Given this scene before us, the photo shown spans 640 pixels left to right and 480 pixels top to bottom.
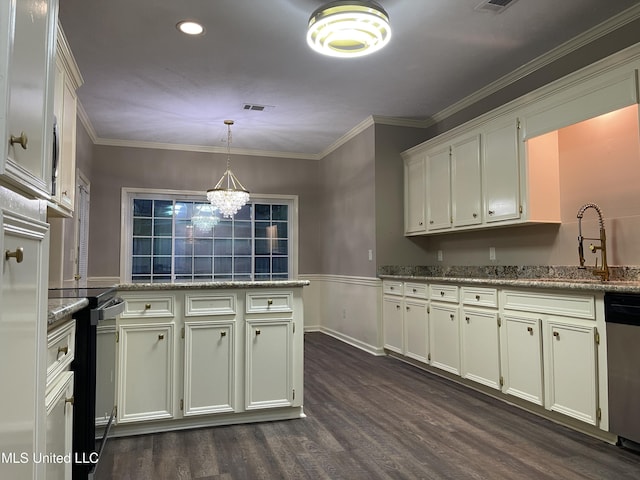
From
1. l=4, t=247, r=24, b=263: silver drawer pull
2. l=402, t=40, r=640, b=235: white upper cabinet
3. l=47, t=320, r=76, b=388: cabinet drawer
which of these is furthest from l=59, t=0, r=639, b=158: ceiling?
l=4, t=247, r=24, b=263: silver drawer pull

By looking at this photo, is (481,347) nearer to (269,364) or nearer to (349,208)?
(269,364)

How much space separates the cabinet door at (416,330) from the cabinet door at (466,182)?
89 cm

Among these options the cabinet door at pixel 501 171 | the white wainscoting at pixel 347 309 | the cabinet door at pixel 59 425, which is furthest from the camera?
the white wainscoting at pixel 347 309

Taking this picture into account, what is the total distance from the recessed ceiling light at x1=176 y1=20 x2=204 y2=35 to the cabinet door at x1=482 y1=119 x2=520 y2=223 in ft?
8.13

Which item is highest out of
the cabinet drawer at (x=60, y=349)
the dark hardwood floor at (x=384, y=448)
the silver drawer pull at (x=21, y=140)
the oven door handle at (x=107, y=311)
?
the silver drawer pull at (x=21, y=140)

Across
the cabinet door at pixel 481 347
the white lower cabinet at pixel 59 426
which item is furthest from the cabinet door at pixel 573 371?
the white lower cabinet at pixel 59 426

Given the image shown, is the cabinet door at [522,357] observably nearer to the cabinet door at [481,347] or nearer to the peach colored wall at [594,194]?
the cabinet door at [481,347]

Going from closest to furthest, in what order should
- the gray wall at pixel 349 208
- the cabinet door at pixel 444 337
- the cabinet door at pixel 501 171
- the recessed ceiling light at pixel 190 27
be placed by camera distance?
the recessed ceiling light at pixel 190 27
the cabinet door at pixel 501 171
the cabinet door at pixel 444 337
the gray wall at pixel 349 208

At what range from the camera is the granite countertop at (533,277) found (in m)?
2.70

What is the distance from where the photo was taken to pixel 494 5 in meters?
3.00

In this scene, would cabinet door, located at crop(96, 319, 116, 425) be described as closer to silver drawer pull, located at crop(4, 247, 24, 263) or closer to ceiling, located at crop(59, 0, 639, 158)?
silver drawer pull, located at crop(4, 247, 24, 263)

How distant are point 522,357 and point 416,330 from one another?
1362mm

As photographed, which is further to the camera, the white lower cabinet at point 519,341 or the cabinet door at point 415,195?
the cabinet door at point 415,195

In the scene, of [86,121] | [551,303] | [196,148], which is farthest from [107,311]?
[196,148]
